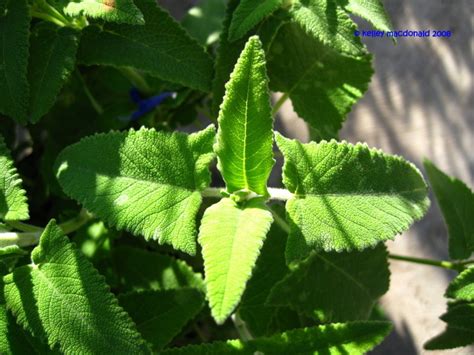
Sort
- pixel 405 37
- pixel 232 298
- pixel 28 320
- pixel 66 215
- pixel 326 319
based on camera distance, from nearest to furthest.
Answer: pixel 232 298
pixel 28 320
pixel 326 319
pixel 66 215
pixel 405 37

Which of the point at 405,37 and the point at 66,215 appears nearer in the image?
the point at 66,215

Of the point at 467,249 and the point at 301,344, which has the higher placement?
the point at 467,249

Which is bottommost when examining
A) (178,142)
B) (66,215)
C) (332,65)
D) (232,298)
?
(66,215)

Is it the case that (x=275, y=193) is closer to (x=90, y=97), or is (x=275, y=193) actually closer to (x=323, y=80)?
(x=323, y=80)

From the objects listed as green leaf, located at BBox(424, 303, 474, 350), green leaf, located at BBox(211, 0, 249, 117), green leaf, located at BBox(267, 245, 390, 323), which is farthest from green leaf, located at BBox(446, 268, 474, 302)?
green leaf, located at BBox(211, 0, 249, 117)

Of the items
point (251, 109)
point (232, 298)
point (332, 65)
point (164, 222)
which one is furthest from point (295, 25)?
point (232, 298)

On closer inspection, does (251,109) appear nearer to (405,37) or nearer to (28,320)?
(28,320)

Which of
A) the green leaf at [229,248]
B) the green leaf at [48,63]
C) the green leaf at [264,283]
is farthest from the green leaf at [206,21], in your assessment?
the green leaf at [229,248]

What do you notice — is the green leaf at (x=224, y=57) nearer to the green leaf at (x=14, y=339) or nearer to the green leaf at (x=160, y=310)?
the green leaf at (x=160, y=310)
